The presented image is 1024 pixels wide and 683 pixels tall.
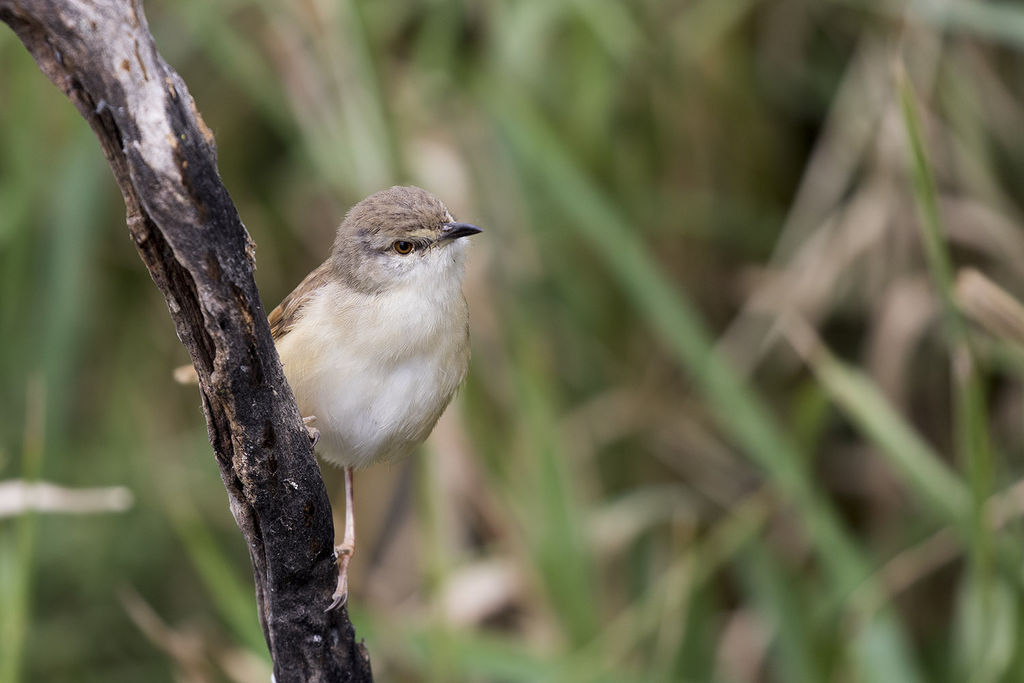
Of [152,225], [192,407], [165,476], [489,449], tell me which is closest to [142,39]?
[152,225]

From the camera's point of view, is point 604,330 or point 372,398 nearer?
point 372,398

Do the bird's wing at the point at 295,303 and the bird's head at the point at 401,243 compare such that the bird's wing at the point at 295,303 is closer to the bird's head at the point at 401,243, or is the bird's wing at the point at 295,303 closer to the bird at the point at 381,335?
the bird at the point at 381,335

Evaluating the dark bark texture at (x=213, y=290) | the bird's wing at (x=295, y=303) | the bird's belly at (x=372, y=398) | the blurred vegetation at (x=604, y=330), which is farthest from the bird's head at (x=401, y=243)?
the dark bark texture at (x=213, y=290)

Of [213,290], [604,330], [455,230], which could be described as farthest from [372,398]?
[604,330]

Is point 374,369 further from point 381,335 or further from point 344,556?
point 344,556

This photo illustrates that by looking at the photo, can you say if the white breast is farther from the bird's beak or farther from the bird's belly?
the bird's beak

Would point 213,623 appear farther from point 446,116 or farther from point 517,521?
point 446,116
